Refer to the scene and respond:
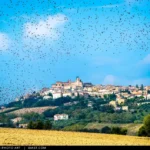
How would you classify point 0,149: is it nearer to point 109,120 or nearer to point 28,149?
point 28,149

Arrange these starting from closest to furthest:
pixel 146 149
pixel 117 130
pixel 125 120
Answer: pixel 146 149 < pixel 117 130 < pixel 125 120

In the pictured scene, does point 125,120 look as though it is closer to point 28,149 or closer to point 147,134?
point 147,134

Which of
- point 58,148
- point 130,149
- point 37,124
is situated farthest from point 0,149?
point 37,124

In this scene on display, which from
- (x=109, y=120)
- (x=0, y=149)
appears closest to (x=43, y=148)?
(x=0, y=149)

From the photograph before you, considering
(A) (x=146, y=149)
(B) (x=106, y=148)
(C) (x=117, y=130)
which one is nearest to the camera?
(B) (x=106, y=148)

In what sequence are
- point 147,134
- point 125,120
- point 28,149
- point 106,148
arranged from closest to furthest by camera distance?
point 28,149 < point 106,148 < point 147,134 < point 125,120

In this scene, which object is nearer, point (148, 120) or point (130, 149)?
point (130, 149)

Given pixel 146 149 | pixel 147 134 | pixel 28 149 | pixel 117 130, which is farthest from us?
pixel 117 130

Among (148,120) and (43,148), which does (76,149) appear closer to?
(43,148)

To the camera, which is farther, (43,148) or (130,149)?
(130,149)
